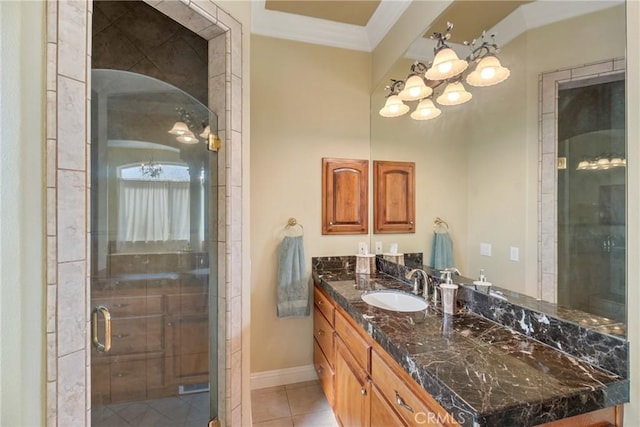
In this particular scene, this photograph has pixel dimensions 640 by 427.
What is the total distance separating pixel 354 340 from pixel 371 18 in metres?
2.37

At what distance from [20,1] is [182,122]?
2.64 feet

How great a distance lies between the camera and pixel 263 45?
7.56 feet

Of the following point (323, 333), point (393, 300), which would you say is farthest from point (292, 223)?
point (393, 300)

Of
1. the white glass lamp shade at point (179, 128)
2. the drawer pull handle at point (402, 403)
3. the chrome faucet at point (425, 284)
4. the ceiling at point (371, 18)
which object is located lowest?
the drawer pull handle at point (402, 403)

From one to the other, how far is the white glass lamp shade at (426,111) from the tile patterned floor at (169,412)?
2.23 m

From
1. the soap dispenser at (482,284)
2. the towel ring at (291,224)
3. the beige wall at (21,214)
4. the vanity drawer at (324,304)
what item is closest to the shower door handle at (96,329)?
the beige wall at (21,214)

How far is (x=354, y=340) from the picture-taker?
1560 mm

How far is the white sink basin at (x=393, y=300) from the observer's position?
1748 millimetres

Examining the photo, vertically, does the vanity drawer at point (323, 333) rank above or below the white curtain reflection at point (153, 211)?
below

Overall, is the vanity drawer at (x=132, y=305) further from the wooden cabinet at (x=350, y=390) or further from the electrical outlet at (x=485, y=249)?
the electrical outlet at (x=485, y=249)

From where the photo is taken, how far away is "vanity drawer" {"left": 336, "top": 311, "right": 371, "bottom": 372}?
141 centimetres

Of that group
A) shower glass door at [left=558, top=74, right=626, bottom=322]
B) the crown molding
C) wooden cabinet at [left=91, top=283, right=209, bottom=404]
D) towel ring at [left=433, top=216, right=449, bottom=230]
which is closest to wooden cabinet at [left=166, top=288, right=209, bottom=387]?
wooden cabinet at [left=91, top=283, right=209, bottom=404]

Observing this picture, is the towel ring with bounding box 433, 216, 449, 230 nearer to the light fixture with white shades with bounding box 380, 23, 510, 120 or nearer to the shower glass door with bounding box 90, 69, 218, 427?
the light fixture with white shades with bounding box 380, 23, 510, 120

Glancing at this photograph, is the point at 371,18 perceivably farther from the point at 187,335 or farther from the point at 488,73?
the point at 187,335
